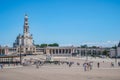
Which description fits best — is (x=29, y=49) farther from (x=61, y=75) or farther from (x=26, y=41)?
(x=61, y=75)

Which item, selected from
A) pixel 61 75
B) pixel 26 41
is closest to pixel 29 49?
pixel 26 41

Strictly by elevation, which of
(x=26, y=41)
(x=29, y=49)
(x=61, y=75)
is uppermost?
(x=26, y=41)

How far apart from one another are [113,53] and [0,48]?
61.1 meters

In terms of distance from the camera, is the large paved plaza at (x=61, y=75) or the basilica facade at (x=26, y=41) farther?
the basilica facade at (x=26, y=41)

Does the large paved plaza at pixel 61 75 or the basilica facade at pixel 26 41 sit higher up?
the basilica facade at pixel 26 41

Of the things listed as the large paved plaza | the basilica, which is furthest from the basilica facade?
the large paved plaza

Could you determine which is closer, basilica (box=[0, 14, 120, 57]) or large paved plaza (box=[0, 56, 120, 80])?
large paved plaza (box=[0, 56, 120, 80])

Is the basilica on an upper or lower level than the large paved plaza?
upper

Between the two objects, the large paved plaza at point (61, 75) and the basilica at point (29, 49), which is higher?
the basilica at point (29, 49)

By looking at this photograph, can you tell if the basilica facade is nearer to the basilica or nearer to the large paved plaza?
the basilica

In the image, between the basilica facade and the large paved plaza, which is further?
the basilica facade

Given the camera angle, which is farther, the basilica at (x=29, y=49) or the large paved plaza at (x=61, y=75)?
the basilica at (x=29, y=49)

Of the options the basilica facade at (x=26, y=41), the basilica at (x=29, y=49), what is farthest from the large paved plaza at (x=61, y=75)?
the basilica facade at (x=26, y=41)

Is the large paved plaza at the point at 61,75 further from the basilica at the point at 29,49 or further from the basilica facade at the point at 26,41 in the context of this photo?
the basilica facade at the point at 26,41
